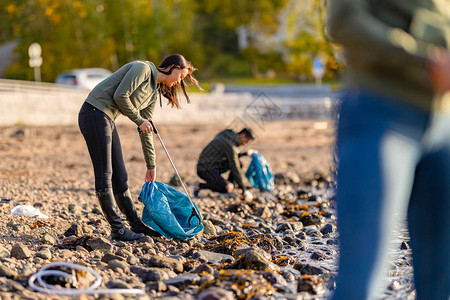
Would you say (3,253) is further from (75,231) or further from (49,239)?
(75,231)

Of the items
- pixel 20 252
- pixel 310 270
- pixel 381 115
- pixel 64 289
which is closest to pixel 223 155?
pixel 310 270

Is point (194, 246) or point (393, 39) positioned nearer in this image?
point (393, 39)

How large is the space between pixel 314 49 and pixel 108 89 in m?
37.3

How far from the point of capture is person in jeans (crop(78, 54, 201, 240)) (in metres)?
4.93

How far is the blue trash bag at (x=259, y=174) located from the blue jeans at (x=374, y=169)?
22.9ft

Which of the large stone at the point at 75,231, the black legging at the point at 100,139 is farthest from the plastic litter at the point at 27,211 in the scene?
the black legging at the point at 100,139

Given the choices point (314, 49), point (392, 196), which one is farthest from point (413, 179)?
point (314, 49)

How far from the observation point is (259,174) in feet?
30.0

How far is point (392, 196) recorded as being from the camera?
81.1 inches

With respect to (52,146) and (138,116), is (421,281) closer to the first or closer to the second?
(138,116)

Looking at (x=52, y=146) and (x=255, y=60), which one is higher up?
(x=255, y=60)

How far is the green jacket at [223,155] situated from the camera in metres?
8.58

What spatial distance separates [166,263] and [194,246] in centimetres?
88

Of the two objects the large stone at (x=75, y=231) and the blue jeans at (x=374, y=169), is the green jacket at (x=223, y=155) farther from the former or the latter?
the blue jeans at (x=374, y=169)
